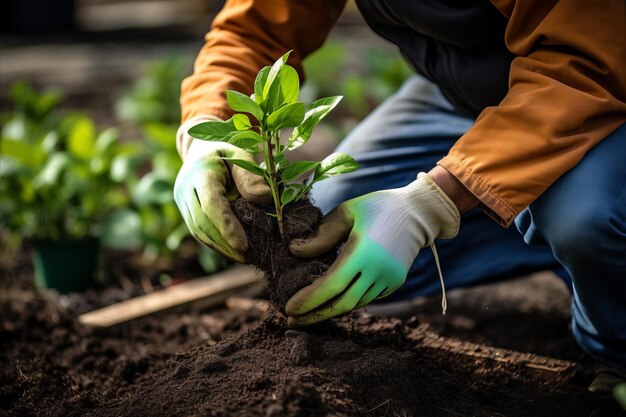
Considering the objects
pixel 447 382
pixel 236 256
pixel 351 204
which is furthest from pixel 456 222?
pixel 236 256

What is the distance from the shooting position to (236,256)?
1.74 meters

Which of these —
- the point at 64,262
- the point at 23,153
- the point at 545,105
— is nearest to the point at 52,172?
the point at 23,153

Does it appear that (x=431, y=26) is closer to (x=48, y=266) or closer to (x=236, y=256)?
(x=236, y=256)

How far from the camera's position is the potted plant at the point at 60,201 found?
107 inches

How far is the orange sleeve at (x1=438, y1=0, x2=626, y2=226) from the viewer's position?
1605 mm

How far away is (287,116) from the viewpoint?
1.58 metres

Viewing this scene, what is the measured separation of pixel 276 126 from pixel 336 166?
Result: 16 centimetres

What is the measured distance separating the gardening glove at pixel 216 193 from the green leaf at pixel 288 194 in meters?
0.04

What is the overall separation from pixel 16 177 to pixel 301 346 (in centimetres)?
159

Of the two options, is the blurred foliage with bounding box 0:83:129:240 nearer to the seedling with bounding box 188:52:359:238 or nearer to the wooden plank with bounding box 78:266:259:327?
the wooden plank with bounding box 78:266:259:327

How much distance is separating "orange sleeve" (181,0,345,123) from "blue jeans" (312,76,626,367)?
1.34ft

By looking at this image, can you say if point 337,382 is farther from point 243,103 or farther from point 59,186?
point 59,186

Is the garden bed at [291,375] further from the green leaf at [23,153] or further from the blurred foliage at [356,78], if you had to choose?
the blurred foliage at [356,78]

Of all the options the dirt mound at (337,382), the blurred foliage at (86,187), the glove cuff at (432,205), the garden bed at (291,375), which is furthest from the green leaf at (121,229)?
the glove cuff at (432,205)
